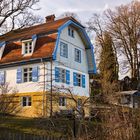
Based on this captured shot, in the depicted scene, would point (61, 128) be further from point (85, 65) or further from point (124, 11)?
point (124, 11)

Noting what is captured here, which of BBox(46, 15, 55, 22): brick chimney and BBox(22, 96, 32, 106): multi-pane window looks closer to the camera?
BBox(22, 96, 32, 106): multi-pane window

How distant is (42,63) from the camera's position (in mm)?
27297

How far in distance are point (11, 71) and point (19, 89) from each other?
6.20ft

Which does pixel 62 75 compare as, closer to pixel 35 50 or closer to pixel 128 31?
pixel 35 50

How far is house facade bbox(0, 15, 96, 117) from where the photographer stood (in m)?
27.1

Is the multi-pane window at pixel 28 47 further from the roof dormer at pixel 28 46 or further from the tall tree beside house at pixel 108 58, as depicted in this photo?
the tall tree beside house at pixel 108 58

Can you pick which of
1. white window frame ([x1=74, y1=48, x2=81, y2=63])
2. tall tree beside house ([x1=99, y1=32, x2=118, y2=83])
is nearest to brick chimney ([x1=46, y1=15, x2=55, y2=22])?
white window frame ([x1=74, y1=48, x2=81, y2=63])

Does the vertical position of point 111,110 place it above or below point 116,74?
below

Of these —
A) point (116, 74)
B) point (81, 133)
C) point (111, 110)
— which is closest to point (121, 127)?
point (111, 110)

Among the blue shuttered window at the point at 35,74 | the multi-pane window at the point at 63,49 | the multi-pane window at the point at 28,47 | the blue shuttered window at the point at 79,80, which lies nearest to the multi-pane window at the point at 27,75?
the blue shuttered window at the point at 35,74

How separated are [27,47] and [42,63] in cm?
283

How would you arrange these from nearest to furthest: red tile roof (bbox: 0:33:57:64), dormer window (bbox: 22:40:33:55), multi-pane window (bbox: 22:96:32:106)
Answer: red tile roof (bbox: 0:33:57:64)
multi-pane window (bbox: 22:96:32:106)
dormer window (bbox: 22:40:33:55)

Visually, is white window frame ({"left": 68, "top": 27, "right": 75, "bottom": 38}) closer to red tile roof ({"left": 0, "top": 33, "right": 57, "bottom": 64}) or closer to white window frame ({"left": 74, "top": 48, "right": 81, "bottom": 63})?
white window frame ({"left": 74, "top": 48, "right": 81, "bottom": 63})

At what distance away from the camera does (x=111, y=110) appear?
7824 mm
